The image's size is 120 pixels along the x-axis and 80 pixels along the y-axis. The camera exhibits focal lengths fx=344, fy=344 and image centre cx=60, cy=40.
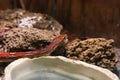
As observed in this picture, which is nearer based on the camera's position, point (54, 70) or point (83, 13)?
point (54, 70)

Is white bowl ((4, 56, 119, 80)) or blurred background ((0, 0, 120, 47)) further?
blurred background ((0, 0, 120, 47))

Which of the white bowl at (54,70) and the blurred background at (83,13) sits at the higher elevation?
the blurred background at (83,13)

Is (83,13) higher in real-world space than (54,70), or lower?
higher

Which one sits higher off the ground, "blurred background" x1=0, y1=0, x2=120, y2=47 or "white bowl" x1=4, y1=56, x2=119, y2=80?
"blurred background" x1=0, y1=0, x2=120, y2=47

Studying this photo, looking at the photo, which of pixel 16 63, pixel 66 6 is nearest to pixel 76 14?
pixel 66 6

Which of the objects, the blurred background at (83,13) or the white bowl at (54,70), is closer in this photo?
the white bowl at (54,70)
